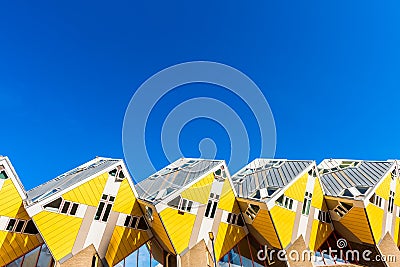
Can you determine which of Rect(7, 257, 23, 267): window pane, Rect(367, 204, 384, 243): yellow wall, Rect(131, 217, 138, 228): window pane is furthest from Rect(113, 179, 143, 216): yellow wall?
Rect(367, 204, 384, 243): yellow wall

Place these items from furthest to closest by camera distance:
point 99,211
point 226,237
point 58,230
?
1. point 226,237
2. point 99,211
3. point 58,230

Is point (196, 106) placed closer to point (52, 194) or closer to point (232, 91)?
point (232, 91)

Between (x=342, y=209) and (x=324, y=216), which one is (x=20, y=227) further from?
(x=342, y=209)

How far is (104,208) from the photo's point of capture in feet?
69.8

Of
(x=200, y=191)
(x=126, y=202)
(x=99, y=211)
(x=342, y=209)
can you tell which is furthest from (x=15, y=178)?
(x=342, y=209)

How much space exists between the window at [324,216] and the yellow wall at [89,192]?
20.5m

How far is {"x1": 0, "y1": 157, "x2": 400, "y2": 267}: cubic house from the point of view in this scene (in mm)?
19641

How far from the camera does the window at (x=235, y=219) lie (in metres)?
23.7

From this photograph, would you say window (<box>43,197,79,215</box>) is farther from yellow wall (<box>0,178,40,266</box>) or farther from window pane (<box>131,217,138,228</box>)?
window pane (<box>131,217,138,228</box>)

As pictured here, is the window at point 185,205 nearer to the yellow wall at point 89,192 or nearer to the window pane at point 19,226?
the yellow wall at point 89,192

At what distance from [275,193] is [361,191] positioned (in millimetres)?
8815

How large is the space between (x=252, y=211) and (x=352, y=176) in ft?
42.7

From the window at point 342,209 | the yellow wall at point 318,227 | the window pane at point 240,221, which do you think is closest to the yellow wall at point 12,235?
the window pane at point 240,221

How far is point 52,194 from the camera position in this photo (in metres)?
19.3
